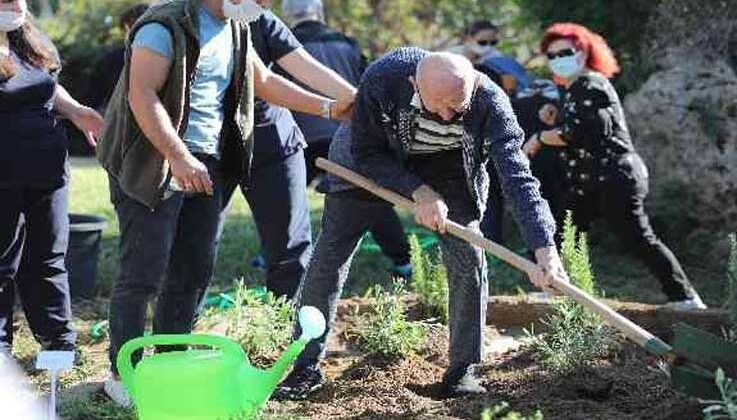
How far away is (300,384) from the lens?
4785mm

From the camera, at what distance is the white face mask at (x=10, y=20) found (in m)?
4.89

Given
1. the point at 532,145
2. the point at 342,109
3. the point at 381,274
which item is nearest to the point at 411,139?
the point at 342,109

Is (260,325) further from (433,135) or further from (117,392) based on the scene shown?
(433,135)

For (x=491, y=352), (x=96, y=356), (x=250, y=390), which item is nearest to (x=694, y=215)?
(x=491, y=352)

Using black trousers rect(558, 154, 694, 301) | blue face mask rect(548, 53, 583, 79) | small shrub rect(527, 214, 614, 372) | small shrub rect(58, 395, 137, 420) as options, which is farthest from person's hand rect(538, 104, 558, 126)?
small shrub rect(58, 395, 137, 420)

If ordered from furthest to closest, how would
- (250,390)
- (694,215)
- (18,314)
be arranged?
1. (694,215)
2. (18,314)
3. (250,390)

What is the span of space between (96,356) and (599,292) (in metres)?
2.69

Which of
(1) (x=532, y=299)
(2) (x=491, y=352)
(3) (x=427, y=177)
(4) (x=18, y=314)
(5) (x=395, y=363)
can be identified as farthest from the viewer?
(4) (x=18, y=314)

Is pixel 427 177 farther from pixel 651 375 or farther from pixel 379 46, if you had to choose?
pixel 379 46

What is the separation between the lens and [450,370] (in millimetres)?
4742

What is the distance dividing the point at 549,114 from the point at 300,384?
279cm

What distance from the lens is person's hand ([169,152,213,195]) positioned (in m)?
4.28

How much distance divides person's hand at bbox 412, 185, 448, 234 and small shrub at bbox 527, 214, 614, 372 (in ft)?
2.56

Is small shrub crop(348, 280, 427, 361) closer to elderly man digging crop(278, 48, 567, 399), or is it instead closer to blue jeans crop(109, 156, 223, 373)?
elderly man digging crop(278, 48, 567, 399)
